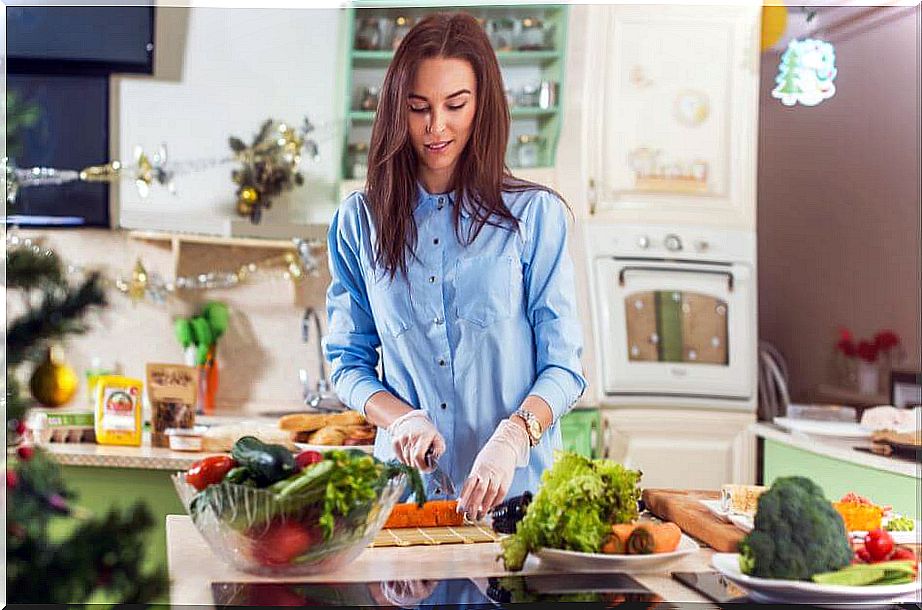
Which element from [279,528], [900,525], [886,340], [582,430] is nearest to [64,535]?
[279,528]

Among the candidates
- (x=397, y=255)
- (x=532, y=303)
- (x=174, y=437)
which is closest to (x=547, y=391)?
(x=532, y=303)

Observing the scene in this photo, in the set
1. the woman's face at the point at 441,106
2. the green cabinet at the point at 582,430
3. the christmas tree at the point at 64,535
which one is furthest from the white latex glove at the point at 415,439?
the green cabinet at the point at 582,430

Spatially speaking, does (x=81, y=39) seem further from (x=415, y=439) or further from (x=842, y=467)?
(x=842, y=467)

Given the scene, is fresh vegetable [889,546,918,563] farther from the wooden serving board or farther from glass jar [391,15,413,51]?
glass jar [391,15,413,51]

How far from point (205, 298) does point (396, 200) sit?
6.06 feet

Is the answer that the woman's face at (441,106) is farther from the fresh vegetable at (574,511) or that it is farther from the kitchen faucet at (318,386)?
the kitchen faucet at (318,386)

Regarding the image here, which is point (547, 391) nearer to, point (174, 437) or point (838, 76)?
point (174, 437)

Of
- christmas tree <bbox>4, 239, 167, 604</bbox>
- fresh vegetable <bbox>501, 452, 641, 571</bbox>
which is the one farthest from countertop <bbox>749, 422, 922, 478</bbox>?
christmas tree <bbox>4, 239, 167, 604</bbox>

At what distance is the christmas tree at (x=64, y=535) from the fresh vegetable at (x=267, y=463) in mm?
584

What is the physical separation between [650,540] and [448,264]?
25.5 inches

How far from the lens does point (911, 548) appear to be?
1.36 meters

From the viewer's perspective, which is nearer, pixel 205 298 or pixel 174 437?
pixel 174 437

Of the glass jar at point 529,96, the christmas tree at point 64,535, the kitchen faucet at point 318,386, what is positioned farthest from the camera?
the glass jar at point 529,96

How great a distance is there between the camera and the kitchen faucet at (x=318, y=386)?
307 centimetres
